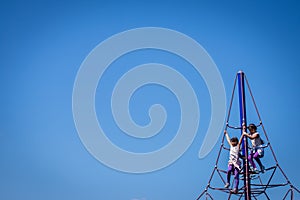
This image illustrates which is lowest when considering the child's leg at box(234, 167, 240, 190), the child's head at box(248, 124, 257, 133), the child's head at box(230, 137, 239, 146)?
the child's leg at box(234, 167, 240, 190)

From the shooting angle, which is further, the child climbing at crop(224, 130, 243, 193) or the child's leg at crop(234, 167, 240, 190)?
the child climbing at crop(224, 130, 243, 193)

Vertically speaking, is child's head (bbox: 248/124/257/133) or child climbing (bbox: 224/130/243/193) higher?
child's head (bbox: 248/124/257/133)

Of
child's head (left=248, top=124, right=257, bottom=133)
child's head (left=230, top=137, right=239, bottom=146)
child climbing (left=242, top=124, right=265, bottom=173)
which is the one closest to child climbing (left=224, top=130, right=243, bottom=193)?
child's head (left=230, top=137, right=239, bottom=146)

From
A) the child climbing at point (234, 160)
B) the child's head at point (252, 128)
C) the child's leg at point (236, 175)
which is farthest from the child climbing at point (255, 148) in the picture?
the child's leg at point (236, 175)

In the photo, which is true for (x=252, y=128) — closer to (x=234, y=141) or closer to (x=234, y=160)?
(x=234, y=141)

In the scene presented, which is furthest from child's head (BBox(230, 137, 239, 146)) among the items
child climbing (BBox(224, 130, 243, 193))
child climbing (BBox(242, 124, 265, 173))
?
child climbing (BBox(242, 124, 265, 173))

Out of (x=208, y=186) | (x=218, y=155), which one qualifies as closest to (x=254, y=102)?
(x=218, y=155)

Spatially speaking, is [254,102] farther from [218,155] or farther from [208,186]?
[208,186]

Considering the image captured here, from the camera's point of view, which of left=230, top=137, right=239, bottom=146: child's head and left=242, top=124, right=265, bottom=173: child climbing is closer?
left=242, top=124, right=265, bottom=173: child climbing

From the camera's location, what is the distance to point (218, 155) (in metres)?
18.9

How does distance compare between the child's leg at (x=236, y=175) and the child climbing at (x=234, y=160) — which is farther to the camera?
the child climbing at (x=234, y=160)

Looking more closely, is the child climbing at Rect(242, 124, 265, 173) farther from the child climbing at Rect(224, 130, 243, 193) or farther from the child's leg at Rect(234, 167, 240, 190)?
the child's leg at Rect(234, 167, 240, 190)

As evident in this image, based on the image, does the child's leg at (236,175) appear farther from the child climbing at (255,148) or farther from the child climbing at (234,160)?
the child climbing at (255,148)

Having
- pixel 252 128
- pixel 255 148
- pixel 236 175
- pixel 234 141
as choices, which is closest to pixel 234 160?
pixel 236 175
